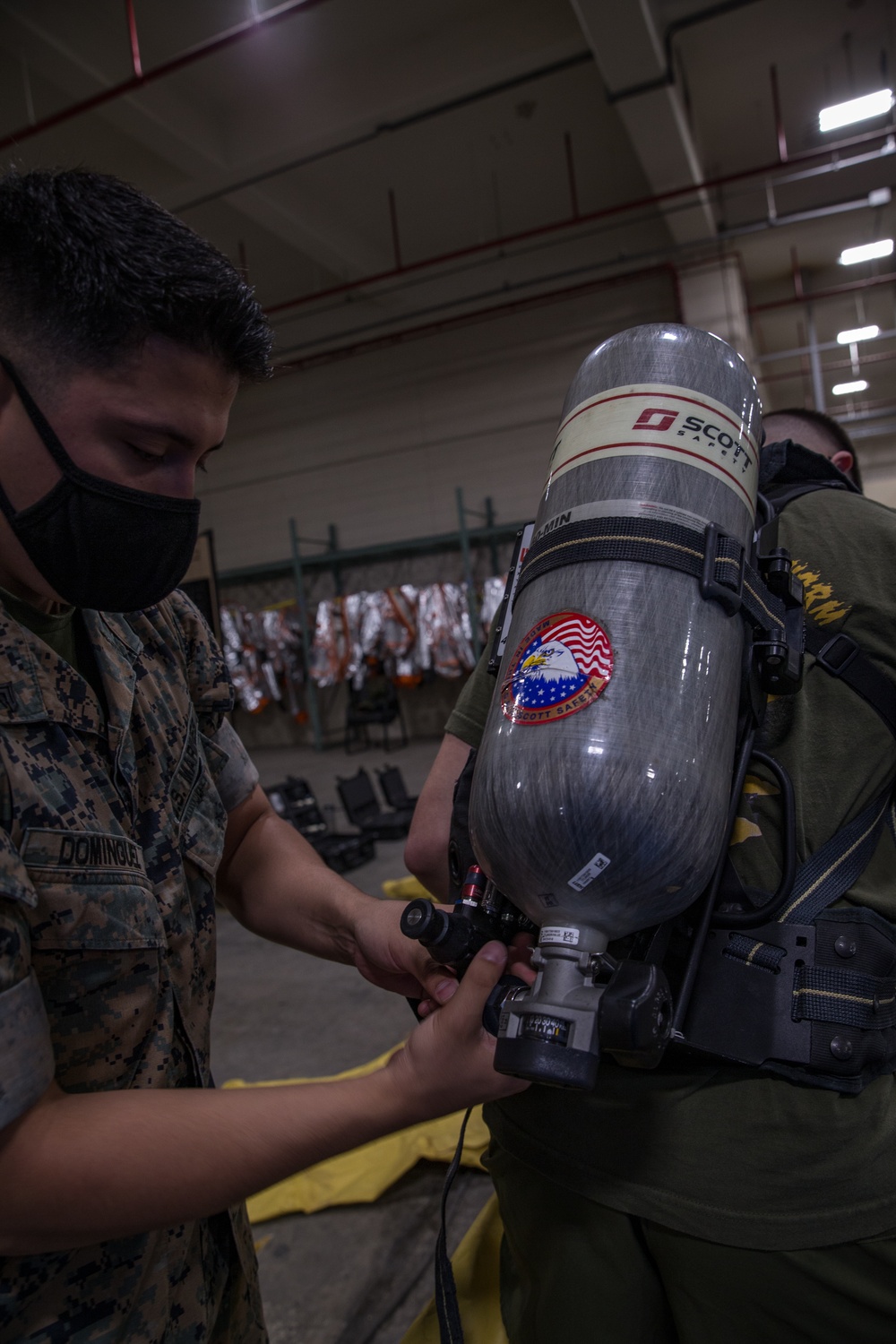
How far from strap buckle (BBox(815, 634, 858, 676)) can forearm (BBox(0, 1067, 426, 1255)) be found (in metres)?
0.66

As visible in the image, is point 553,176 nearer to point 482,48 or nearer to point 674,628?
point 482,48

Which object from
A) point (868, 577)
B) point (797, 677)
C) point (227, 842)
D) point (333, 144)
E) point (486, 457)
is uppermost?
point (333, 144)

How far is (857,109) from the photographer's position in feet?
14.5

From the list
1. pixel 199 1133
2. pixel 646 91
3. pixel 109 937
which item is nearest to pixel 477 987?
pixel 199 1133

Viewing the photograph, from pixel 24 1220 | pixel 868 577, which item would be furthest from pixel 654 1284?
pixel 868 577

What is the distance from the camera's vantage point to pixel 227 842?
1.26 meters

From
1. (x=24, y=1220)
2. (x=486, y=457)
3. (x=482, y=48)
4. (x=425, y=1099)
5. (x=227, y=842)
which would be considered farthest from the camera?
(x=486, y=457)

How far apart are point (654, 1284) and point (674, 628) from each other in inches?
30.7

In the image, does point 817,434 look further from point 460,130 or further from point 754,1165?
point 460,130

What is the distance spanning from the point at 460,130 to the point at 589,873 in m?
6.93

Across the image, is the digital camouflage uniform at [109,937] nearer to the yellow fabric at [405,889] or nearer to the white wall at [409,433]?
the yellow fabric at [405,889]

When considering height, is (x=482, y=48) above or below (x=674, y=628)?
above

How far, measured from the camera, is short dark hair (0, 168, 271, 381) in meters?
0.73

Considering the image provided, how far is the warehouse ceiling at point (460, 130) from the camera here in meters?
4.83
